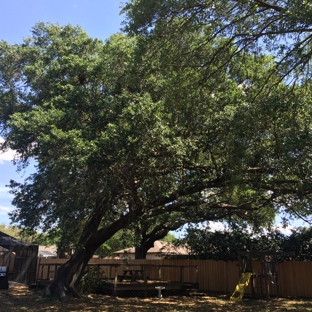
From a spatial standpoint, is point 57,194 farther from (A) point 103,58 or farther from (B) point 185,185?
(A) point 103,58

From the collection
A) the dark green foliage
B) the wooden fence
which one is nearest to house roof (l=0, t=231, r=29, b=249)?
the wooden fence

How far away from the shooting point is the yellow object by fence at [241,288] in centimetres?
1397

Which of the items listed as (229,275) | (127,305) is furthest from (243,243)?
(127,305)

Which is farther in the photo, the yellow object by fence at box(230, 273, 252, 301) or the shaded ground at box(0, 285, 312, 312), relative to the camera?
the yellow object by fence at box(230, 273, 252, 301)

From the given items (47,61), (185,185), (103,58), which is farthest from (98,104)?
(47,61)

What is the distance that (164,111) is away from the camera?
35.1 ft

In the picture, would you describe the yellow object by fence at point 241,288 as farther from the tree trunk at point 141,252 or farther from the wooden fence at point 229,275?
the tree trunk at point 141,252

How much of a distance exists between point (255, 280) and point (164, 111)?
35.1ft

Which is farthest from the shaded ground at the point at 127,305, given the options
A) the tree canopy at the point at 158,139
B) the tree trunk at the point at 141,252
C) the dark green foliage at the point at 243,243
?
the tree trunk at the point at 141,252

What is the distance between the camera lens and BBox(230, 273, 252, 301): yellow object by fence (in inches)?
550

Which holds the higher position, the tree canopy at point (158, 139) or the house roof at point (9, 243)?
the tree canopy at point (158, 139)

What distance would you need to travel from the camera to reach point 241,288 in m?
14.3

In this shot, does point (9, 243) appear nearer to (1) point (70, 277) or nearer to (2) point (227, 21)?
(1) point (70, 277)

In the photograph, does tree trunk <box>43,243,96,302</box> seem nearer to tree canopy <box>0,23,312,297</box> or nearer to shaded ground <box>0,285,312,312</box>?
tree canopy <box>0,23,312,297</box>
